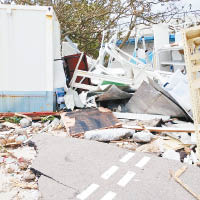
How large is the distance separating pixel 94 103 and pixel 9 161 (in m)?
2.22

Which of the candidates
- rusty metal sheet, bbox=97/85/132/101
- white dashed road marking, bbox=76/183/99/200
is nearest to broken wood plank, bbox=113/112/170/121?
rusty metal sheet, bbox=97/85/132/101

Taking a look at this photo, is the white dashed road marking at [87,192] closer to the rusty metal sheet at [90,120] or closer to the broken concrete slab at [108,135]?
the broken concrete slab at [108,135]

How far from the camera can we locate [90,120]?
3811 millimetres

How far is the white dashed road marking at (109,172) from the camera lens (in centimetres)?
212

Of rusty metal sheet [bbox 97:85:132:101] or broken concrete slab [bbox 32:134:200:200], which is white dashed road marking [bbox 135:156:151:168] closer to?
broken concrete slab [bbox 32:134:200:200]

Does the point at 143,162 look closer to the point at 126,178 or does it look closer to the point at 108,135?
the point at 126,178

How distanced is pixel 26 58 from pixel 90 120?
1.61 m

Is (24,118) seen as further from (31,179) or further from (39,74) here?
(31,179)

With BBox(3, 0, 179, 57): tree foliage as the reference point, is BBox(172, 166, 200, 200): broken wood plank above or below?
below

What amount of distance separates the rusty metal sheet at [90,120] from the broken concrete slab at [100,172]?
671 mm

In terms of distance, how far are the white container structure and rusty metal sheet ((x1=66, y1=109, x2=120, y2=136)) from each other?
0.68m

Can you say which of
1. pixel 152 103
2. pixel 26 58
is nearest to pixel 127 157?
pixel 152 103

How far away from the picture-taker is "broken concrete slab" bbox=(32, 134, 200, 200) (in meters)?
1.89

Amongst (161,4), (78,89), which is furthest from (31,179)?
(161,4)
